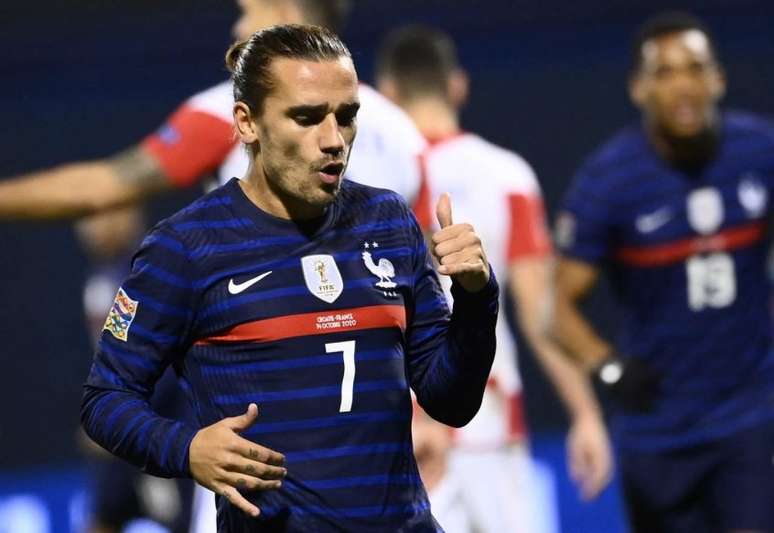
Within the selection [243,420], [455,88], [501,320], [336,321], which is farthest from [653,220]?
[243,420]

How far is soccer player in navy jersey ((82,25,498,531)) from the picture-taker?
3566mm

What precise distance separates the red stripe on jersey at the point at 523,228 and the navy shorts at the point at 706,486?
1.02 metres

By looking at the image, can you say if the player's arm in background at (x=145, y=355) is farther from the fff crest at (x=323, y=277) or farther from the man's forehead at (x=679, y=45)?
the man's forehead at (x=679, y=45)

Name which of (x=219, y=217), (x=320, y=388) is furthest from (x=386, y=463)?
(x=219, y=217)

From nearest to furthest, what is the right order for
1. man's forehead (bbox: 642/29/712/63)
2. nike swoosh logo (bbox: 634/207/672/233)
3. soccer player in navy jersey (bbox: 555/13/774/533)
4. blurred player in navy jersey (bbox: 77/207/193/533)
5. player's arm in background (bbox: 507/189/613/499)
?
soccer player in navy jersey (bbox: 555/13/774/533) < nike swoosh logo (bbox: 634/207/672/233) < man's forehead (bbox: 642/29/712/63) < player's arm in background (bbox: 507/189/613/499) < blurred player in navy jersey (bbox: 77/207/193/533)

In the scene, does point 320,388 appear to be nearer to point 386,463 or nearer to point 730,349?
point 386,463

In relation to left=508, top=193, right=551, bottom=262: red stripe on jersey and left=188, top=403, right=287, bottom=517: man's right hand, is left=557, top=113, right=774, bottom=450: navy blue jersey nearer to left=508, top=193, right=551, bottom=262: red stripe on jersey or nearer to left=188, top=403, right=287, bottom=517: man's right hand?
left=508, top=193, right=551, bottom=262: red stripe on jersey

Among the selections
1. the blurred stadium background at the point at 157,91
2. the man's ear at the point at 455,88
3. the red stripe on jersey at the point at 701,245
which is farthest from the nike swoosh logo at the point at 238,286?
the blurred stadium background at the point at 157,91

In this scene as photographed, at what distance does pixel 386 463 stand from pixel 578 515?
590 centimetres

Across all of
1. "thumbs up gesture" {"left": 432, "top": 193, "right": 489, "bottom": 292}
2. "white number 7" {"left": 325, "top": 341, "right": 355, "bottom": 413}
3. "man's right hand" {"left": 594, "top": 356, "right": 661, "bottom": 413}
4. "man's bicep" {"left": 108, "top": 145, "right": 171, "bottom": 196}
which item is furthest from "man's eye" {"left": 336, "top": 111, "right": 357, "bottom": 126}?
"man's right hand" {"left": 594, "top": 356, "right": 661, "bottom": 413}

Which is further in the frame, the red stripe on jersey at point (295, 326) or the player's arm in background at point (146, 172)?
the player's arm in background at point (146, 172)

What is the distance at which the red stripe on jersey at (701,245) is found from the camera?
6.14 m

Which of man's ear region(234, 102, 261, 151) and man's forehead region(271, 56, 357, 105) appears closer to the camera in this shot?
man's forehead region(271, 56, 357, 105)

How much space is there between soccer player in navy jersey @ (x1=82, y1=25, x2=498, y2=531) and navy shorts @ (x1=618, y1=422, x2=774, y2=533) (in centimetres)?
243
